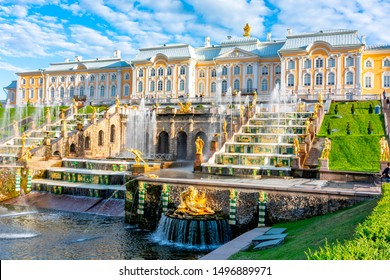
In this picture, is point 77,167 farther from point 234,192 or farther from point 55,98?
point 55,98

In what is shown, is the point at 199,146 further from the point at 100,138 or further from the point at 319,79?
the point at 319,79

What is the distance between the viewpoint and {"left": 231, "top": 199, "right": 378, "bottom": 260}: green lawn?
879 centimetres

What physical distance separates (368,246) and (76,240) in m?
12.0

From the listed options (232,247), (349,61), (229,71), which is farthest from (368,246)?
(229,71)

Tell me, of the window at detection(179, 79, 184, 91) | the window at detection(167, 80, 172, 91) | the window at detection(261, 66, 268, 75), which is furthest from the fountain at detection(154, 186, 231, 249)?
the window at detection(167, 80, 172, 91)

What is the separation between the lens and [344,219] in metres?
11.3

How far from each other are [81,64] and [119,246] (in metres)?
71.4

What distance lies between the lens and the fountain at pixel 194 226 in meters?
14.4

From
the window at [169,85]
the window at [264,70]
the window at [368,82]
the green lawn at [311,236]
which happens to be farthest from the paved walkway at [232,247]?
the window at [169,85]

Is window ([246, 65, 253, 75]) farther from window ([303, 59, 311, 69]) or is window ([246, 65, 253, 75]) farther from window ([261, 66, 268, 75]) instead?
window ([303, 59, 311, 69])

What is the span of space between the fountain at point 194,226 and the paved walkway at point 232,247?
1.66 meters

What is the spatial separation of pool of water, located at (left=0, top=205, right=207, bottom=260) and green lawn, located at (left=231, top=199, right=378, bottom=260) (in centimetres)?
356

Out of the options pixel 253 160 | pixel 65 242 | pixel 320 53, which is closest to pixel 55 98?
pixel 320 53

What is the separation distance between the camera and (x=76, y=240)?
49.3 ft
